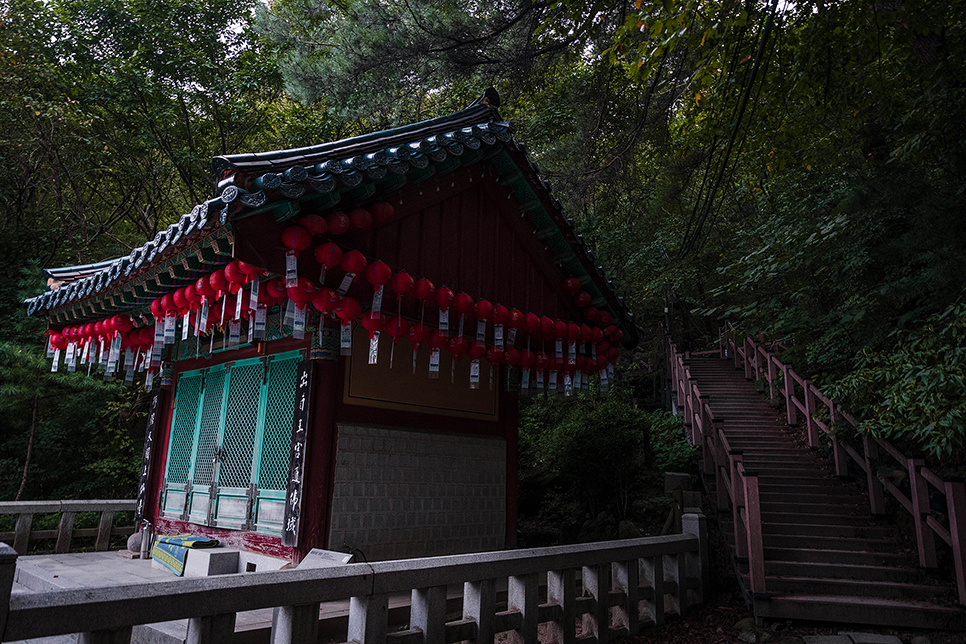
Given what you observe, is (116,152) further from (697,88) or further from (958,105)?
(958,105)

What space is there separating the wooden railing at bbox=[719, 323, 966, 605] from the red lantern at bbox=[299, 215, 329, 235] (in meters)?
6.72

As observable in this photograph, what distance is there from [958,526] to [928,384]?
162cm

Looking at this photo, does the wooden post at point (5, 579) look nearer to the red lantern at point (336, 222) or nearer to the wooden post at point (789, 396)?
the red lantern at point (336, 222)

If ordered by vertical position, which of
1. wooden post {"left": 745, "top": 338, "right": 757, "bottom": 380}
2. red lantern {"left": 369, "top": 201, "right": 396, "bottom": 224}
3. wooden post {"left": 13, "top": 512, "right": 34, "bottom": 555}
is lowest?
wooden post {"left": 13, "top": 512, "right": 34, "bottom": 555}

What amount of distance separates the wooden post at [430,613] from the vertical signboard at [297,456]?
7.48 ft

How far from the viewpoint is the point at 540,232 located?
7.82 m

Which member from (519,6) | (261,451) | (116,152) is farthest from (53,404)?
(519,6)

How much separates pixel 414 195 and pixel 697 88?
501cm

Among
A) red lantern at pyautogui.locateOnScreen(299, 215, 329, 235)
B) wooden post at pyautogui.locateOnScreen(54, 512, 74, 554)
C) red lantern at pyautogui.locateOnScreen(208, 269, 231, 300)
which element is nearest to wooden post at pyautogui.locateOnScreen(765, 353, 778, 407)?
red lantern at pyautogui.locateOnScreen(299, 215, 329, 235)

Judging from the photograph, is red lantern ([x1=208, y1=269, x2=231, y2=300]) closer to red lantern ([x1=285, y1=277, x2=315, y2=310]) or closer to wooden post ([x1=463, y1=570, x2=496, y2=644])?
red lantern ([x1=285, y1=277, x2=315, y2=310])

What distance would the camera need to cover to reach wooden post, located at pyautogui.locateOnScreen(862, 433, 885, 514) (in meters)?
7.99

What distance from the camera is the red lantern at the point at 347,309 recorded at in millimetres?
5297

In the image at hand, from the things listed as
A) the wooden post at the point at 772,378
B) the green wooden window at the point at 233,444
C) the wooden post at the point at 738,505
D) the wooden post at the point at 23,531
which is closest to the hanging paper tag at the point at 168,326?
the green wooden window at the point at 233,444

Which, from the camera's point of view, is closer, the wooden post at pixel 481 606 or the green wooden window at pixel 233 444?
the wooden post at pixel 481 606
